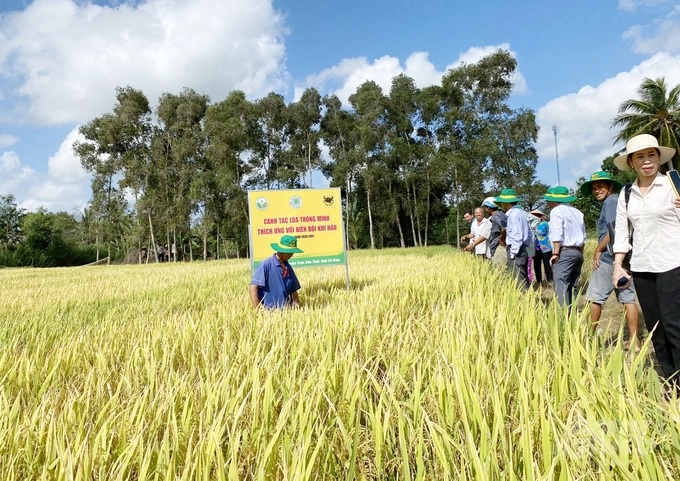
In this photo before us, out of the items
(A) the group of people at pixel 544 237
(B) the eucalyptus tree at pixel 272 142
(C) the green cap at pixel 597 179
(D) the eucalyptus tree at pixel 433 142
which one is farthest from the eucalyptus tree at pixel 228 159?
(C) the green cap at pixel 597 179

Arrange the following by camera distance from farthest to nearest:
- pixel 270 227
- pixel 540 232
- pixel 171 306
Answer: pixel 540 232, pixel 270 227, pixel 171 306

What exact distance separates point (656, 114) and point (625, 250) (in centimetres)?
3031

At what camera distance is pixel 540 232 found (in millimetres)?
6914

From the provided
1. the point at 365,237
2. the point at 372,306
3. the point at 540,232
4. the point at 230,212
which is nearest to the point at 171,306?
the point at 372,306

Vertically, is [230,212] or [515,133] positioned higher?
[515,133]

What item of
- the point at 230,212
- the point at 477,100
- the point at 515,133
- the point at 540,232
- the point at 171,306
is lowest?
the point at 171,306

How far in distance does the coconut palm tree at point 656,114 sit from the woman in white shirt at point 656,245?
2828 cm

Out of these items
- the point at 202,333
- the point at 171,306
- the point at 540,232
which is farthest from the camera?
the point at 540,232

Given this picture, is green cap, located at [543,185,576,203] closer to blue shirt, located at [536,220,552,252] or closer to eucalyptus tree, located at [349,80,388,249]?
blue shirt, located at [536,220,552,252]

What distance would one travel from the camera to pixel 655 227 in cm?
247

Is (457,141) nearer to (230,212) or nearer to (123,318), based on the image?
(230,212)

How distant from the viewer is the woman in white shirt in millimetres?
2406

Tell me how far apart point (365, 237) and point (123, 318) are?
33.8 meters

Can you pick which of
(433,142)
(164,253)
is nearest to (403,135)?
(433,142)
